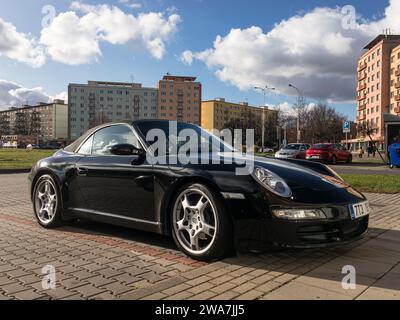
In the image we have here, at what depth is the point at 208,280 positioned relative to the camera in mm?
3301

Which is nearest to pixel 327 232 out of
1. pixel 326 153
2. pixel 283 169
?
pixel 283 169

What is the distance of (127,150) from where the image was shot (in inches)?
169

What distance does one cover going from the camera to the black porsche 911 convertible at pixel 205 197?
11.3 feet

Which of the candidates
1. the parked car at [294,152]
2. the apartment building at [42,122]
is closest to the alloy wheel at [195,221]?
the parked car at [294,152]

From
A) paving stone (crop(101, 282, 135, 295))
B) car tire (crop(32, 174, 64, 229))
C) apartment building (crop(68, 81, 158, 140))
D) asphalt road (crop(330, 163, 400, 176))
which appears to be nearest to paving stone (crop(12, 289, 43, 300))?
paving stone (crop(101, 282, 135, 295))

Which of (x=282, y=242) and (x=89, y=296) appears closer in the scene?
(x=89, y=296)

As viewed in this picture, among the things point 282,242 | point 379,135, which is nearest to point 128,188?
point 282,242

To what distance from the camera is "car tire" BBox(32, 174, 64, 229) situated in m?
5.28

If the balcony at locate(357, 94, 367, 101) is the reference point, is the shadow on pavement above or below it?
below

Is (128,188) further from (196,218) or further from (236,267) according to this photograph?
(236,267)

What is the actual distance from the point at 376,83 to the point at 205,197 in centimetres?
9892

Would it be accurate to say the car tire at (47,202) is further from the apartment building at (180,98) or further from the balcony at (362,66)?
the apartment building at (180,98)

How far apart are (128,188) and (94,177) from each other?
64 cm

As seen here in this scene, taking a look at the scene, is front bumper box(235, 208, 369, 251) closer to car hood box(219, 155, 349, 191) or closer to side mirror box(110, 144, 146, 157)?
car hood box(219, 155, 349, 191)
